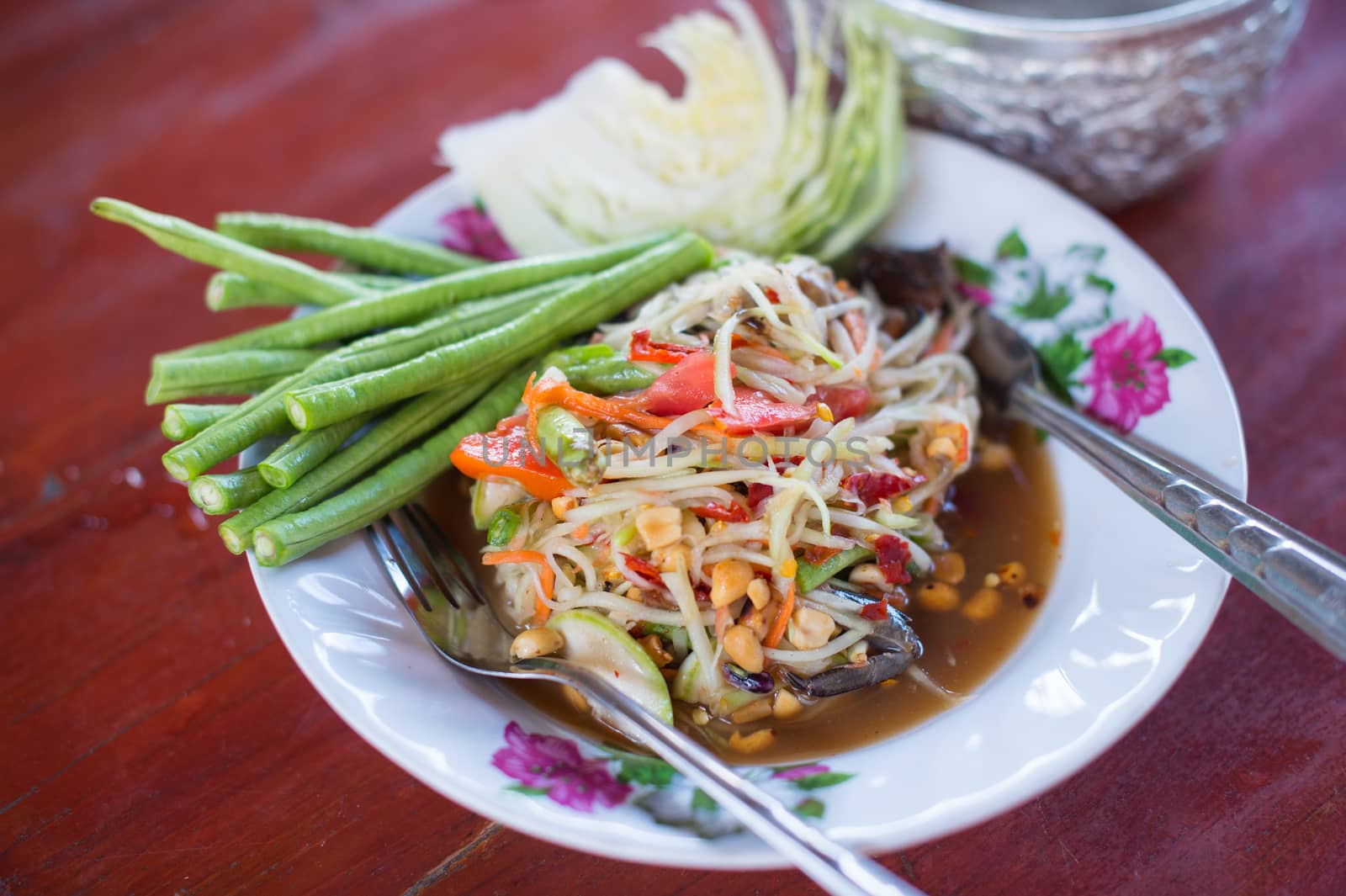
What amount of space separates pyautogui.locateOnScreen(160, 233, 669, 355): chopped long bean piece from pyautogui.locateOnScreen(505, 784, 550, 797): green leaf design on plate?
1.41 metres

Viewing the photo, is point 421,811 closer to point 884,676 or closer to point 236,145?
point 884,676

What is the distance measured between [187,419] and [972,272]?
2.41 meters

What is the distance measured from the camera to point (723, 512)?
229cm

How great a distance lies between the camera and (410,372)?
243cm

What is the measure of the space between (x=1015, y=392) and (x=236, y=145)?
11.2 ft

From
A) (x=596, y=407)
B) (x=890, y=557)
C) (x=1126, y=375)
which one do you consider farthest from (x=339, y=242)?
(x=1126, y=375)

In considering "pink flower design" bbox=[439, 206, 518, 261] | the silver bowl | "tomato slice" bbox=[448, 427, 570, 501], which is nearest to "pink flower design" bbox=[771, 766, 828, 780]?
"tomato slice" bbox=[448, 427, 570, 501]

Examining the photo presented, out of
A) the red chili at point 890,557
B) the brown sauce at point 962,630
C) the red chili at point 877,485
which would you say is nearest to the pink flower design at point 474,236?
the brown sauce at point 962,630

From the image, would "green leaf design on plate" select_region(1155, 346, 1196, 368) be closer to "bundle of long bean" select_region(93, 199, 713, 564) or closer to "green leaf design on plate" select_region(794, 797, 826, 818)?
"bundle of long bean" select_region(93, 199, 713, 564)

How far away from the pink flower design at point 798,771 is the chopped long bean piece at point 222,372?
1673 mm

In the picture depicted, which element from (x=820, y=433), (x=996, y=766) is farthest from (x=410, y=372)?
(x=996, y=766)

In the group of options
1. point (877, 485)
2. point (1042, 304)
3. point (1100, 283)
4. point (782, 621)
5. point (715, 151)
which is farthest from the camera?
point (715, 151)

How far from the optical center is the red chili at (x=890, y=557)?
7.87 ft

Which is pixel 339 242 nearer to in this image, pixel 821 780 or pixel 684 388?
pixel 684 388
